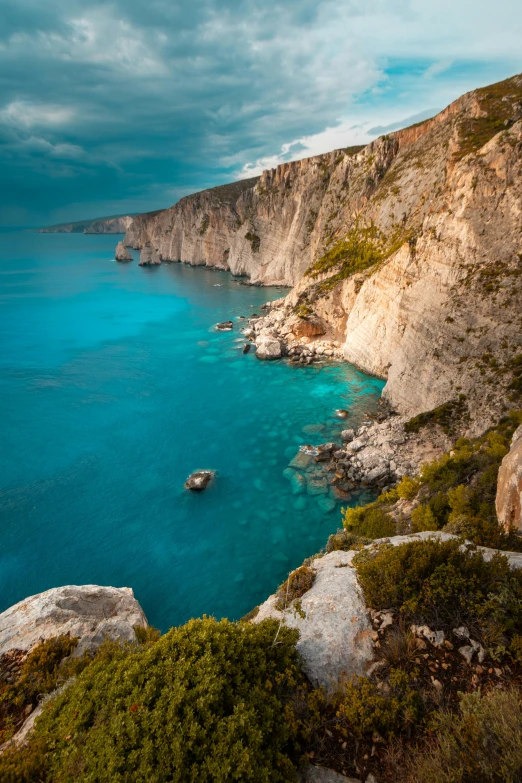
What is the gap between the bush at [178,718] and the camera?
15.9ft

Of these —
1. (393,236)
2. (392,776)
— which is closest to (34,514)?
(392,776)

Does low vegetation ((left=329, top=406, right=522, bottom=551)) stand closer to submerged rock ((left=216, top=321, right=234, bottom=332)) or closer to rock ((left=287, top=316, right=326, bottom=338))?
rock ((left=287, top=316, right=326, bottom=338))

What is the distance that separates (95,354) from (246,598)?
145 feet

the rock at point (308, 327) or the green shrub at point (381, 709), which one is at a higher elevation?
the green shrub at point (381, 709)

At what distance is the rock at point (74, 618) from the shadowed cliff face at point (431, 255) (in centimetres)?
2259

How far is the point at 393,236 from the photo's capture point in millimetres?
45750

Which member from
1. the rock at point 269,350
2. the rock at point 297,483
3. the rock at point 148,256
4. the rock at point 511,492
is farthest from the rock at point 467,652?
the rock at point 148,256

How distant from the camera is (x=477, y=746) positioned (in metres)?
4.61

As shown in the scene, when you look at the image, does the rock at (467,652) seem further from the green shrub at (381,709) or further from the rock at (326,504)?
the rock at (326,504)

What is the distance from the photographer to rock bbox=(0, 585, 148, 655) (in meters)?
8.91

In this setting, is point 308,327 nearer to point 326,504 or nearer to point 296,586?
point 326,504

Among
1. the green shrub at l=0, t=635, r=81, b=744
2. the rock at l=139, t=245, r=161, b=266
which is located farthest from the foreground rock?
the rock at l=139, t=245, r=161, b=266

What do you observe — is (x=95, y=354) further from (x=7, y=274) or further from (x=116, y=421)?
(x=7, y=274)

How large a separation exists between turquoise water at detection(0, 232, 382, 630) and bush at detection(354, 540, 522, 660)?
12.2 m
